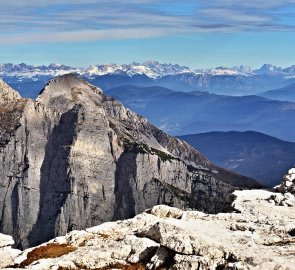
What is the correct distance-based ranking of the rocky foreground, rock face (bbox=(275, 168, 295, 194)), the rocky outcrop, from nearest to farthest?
the rocky foreground < the rocky outcrop < rock face (bbox=(275, 168, 295, 194))

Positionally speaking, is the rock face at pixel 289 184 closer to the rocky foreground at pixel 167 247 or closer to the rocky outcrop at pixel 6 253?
the rocky foreground at pixel 167 247

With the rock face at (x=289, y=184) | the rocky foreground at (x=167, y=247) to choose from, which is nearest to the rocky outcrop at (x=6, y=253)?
the rocky foreground at (x=167, y=247)

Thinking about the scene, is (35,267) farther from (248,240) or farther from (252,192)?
(252,192)

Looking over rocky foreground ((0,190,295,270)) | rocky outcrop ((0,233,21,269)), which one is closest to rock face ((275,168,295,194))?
rocky foreground ((0,190,295,270))

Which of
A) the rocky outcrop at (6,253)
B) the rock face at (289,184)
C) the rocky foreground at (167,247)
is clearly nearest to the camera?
the rocky foreground at (167,247)

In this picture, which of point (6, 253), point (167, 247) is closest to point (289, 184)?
point (167, 247)

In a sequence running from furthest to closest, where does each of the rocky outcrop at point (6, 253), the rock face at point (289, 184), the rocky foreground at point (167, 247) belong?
the rock face at point (289, 184), the rocky outcrop at point (6, 253), the rocky foreground at point (167, 247)

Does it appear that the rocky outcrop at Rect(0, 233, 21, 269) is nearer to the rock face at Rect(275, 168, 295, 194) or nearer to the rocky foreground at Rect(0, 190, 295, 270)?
the rocky foreground at Rect(0, 190, 295, 270)

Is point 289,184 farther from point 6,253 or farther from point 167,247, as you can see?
point 6,253

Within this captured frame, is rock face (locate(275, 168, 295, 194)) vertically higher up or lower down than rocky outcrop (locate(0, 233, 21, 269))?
higher up

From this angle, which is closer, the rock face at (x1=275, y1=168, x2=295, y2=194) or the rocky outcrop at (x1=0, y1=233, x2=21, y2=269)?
the rocky outcrop at (x1=0, y1=233, x2=21, y2=269)
